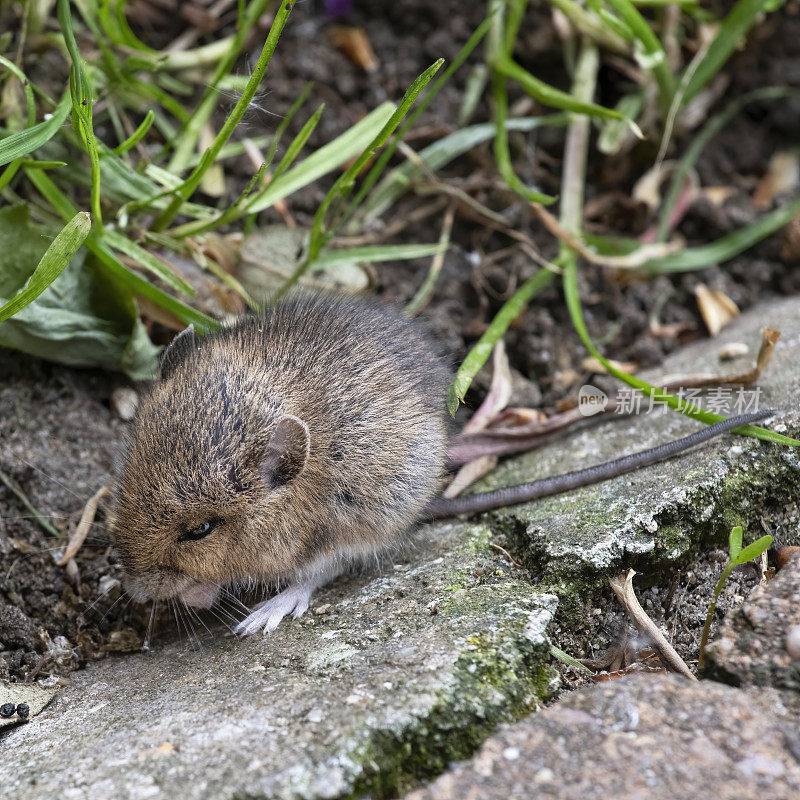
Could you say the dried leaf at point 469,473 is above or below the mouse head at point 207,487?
below

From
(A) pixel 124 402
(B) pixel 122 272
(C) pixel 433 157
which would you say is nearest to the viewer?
(B) pixel 122 272

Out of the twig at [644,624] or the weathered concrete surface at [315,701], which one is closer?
the weathered concrete surface at [315,701]

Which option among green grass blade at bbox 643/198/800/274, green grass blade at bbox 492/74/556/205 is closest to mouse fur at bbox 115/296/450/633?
green grass blade at bbox 492/74/556/205

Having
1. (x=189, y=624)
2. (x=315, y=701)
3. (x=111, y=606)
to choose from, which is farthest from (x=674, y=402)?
(x=111, y=606)

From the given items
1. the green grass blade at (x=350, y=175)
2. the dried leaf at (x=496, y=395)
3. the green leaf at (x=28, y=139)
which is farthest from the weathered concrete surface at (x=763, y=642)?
the green leaf at (x=28, y=139)

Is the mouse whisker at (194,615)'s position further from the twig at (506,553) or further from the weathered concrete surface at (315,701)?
the twig at (506,553)

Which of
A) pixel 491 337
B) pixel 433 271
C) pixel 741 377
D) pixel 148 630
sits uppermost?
pixel 433 271

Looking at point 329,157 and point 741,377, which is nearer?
point 741,377

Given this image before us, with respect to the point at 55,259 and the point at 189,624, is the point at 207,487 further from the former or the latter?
the point at 55,259
